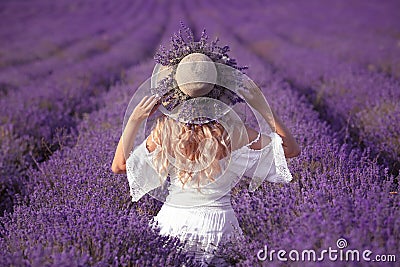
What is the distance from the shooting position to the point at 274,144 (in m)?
2.22

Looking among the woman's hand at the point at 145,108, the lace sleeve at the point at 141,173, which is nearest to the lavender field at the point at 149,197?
the lace sleeve at the point at 141,173

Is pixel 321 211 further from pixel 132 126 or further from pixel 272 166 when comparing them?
pixel 132 126

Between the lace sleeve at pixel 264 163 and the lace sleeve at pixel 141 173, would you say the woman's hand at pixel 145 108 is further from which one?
the lace sleeve at pixel 264 163

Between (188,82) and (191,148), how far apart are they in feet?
0.96

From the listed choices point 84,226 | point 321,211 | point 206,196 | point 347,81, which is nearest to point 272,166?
point 206,196

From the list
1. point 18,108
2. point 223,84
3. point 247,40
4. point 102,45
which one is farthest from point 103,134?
point 247,40

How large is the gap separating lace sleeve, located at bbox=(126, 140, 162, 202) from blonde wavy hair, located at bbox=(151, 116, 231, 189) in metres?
0.06

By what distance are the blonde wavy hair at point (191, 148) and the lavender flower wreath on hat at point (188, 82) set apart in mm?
60

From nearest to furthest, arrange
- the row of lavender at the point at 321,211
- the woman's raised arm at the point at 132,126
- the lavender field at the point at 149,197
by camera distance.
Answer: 1. the row of lavender at the point at 321,211
2. the lavender field at the point at 149,197
3. the woman's raised arm at the point at 132,126

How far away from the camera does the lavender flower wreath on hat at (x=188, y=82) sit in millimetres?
1973


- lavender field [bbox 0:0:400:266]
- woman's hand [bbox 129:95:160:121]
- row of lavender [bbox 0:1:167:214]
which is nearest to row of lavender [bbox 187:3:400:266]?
lavender field [bbox 0:0:400:266]

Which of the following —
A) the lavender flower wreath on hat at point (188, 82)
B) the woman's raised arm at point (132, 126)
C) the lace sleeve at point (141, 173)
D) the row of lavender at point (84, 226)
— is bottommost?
the row of lavender at point (84, 226)

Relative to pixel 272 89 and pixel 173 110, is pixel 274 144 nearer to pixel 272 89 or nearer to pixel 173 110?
pixel 173 110

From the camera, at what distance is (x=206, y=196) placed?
219cm
